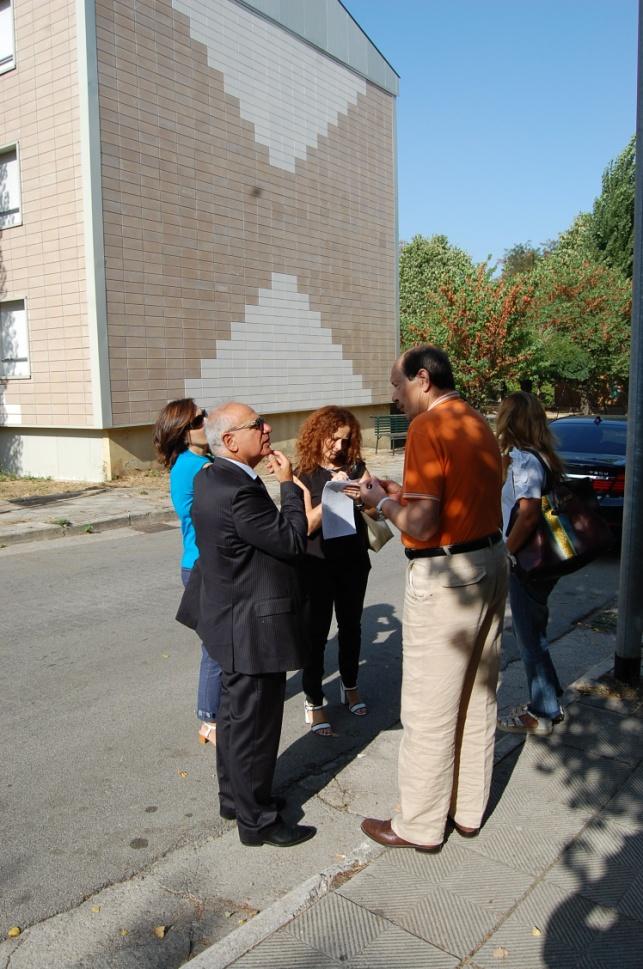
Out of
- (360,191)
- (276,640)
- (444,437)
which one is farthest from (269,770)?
(360,191)

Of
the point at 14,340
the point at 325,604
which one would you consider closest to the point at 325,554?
the point at 325,604

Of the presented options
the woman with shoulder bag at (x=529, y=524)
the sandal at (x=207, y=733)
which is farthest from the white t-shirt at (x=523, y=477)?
the sandal at (x=207, y=733)

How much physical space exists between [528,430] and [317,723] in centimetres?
202

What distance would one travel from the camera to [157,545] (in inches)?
406

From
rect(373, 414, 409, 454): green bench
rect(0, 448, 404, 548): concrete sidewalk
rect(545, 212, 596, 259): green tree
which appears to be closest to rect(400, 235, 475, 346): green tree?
rect(545, 212, 596, 259): green tree

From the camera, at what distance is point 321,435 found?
4410 mm

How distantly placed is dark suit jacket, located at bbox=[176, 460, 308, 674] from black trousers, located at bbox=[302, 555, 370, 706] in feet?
3.83

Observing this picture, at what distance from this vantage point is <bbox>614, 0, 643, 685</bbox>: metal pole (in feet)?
14.7

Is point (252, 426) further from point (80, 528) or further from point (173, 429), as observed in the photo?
point (80, 528)

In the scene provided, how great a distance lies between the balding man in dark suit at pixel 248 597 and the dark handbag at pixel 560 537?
4.85 feet

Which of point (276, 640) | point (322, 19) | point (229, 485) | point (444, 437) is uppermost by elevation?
point (322, 19)

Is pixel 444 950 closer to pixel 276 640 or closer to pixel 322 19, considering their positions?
pixel 276 640

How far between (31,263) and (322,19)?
10524 millimetres

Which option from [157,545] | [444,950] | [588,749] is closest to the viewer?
[444,950]
